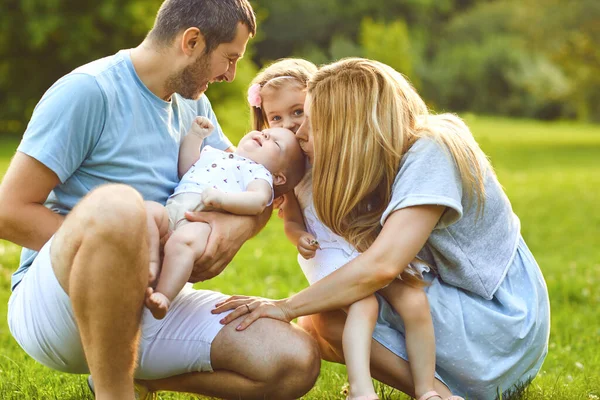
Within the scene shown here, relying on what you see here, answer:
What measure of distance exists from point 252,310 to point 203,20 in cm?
115

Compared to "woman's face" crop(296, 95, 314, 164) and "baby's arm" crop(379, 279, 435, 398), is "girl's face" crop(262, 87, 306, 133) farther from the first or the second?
"baby's arm" crop(379, 279, 435, 398)

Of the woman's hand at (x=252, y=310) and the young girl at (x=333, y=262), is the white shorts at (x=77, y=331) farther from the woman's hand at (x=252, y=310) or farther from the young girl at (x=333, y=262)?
the young girl at (x=333, y=262)

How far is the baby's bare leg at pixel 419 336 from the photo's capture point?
9.92 ft

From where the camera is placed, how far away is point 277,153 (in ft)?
10.9

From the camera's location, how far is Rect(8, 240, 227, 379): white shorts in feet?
9.17

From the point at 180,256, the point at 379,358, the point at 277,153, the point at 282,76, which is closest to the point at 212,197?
the point at 180,256

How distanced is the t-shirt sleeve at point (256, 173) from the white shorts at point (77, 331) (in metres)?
0.50

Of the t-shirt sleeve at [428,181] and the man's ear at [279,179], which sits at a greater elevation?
the t-shirt sleeve at [428,181]

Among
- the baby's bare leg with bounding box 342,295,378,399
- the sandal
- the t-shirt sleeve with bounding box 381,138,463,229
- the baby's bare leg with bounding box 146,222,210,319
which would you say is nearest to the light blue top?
the t-shirt sleeve with bounding box 381,138,463,229

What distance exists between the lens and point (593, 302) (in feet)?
18.1

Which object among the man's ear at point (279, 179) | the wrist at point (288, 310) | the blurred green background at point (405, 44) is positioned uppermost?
the man's ear at point (279, 179)

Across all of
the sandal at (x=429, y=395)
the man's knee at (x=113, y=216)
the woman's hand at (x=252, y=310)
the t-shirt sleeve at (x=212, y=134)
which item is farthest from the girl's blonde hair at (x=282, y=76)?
the sandal at (x=429, y=395)

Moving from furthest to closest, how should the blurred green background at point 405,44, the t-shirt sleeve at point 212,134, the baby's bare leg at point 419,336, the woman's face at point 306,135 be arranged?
the blurred green background at point 405,44, the t-shirt sleeve at point 212,134, the woman's face at point 306,135, the baby's bare leg at point 419,336

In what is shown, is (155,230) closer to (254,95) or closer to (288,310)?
(288,310)
